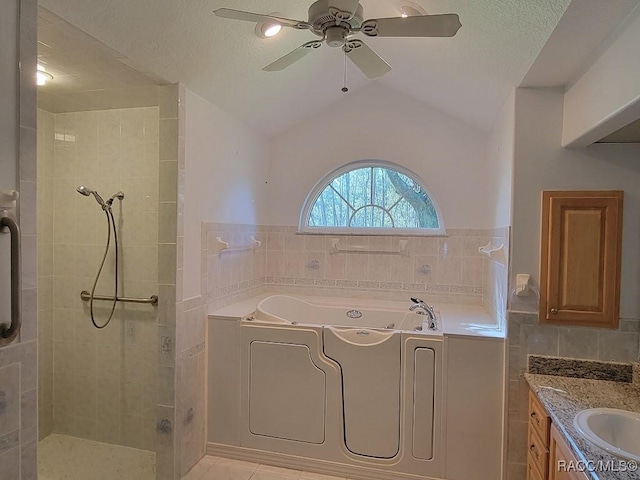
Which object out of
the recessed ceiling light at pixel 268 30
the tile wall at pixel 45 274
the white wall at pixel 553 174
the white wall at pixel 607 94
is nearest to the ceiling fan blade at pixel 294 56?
the recessed ceiling light at pixel 268 30

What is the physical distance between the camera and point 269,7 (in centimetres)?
207

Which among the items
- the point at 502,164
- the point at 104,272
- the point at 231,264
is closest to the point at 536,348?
the point at 502,164

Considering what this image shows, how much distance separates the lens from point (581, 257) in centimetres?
217

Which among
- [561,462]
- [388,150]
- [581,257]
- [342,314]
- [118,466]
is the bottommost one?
[118,466]

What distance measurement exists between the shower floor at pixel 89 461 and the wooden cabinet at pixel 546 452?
2.34 metres

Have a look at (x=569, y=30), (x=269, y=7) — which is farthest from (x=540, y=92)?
(x=269, y=7)

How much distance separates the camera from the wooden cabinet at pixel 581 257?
2.12 metres

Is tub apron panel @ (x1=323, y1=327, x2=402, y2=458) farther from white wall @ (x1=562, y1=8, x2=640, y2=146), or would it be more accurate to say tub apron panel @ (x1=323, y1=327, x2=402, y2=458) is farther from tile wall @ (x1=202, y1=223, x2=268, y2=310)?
white wall @ (x1=562, y1=8, x2=640, y2=146)

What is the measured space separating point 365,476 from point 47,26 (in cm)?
302

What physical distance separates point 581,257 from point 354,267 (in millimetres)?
1892

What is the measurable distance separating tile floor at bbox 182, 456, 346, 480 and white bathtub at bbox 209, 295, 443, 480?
0.05 m

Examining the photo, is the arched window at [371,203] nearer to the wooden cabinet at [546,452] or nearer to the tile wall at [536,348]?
the tile wall at [536,348]

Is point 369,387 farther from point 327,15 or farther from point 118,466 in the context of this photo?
point 327,15

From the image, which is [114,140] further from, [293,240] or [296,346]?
[296,346]
